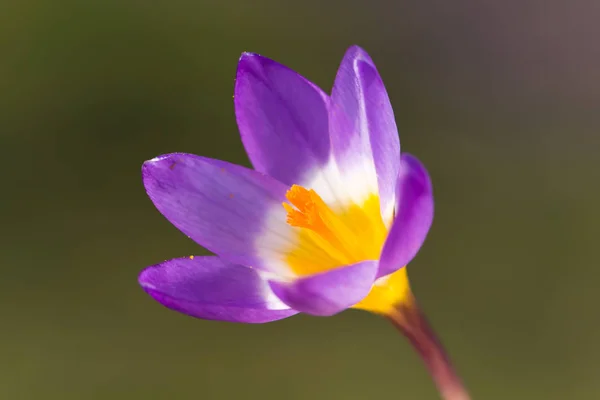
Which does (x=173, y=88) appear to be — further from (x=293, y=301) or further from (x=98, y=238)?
(x=293, y=301)

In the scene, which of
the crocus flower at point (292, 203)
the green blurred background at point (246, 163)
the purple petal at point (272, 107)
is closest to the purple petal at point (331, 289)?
the crocus flower at point (292, 203)

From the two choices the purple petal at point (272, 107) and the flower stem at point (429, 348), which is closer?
the flower stem at point (429, 348)

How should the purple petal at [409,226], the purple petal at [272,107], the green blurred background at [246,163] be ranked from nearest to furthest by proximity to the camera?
1. the purple petal at [409,226]
2. the purple petal at [272,107]
3. the green blurred background at [246,163]

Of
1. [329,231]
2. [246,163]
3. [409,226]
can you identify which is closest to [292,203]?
[329,231]

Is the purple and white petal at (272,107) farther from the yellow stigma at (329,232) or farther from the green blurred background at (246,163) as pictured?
the green blurred background at (246,163)

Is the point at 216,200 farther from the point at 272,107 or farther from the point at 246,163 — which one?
the point at 246,163

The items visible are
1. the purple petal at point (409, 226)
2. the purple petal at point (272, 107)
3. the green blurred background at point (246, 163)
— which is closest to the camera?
the purple petal at point (409, 226)

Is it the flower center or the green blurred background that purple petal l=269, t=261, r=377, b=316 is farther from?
the green blurred background
